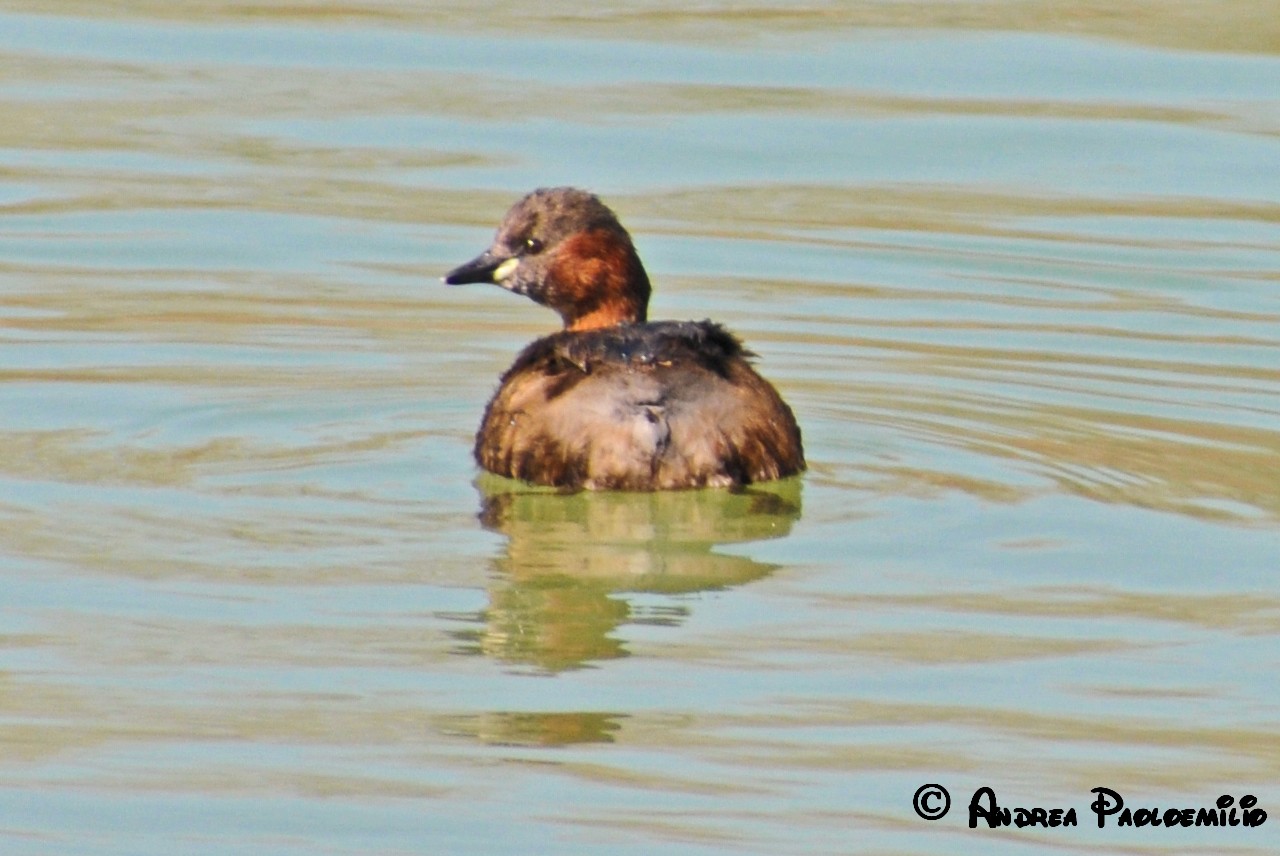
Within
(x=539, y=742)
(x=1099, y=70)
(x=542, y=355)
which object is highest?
(x=1099, y=70)

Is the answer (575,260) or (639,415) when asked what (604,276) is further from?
(639,415)

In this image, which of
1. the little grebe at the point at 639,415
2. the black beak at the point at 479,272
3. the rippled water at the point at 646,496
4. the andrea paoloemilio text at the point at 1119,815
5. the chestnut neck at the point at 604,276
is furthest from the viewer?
the black beak at the point at 479,272

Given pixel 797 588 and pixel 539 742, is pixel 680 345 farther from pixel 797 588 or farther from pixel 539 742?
pixel 539 742

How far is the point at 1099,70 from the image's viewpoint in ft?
49.6

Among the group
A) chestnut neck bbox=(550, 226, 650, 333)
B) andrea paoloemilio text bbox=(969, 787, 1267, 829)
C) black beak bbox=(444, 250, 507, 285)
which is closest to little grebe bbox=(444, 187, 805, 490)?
chestnut neck bbox=(550, 226, 650, 333)

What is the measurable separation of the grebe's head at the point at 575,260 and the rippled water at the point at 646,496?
55cm

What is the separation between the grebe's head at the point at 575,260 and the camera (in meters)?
9.45

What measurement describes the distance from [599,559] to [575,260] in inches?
81.3

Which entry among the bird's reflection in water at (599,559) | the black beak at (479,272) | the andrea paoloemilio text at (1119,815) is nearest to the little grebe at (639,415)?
the bird's reflection in water at (599,559)

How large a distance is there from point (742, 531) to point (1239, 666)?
5.74 ft

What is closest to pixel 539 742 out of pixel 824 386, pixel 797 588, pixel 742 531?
pixel 797 588

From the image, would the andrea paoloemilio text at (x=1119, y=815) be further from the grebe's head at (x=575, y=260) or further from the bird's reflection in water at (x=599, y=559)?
the grebe's head at (x=575, y=260)

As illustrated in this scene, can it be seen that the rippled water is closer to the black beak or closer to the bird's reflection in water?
the bird's reflection in water

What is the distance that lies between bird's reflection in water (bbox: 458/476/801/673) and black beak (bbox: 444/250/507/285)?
1214 mm
